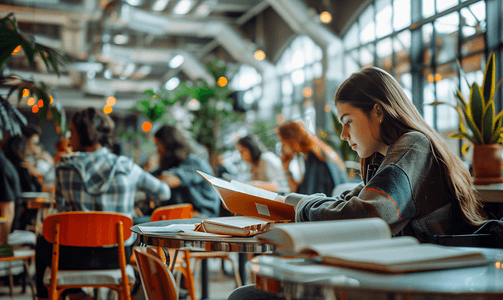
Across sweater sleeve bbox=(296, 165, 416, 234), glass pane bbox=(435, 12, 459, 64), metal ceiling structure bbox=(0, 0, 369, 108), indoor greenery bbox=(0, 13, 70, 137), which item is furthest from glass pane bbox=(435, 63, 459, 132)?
sweater sleeve bbox=(296, 165, 416, 234)

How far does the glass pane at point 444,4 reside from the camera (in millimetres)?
6850

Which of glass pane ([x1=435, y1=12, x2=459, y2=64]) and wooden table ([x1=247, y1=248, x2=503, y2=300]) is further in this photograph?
glass pane ([x1=435, y1=12, x2=459, y2=64])

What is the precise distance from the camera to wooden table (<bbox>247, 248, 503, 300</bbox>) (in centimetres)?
60

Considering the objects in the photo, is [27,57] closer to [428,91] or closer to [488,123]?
[488,123]

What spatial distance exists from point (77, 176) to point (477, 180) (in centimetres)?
198

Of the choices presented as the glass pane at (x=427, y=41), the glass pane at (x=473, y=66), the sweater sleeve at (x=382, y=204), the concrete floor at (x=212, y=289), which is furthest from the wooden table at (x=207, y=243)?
the glass pane at (x=427, y=41)

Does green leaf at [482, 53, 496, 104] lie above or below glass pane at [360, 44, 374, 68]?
below

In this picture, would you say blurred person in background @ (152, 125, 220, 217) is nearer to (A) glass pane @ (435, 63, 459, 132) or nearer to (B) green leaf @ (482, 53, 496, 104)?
(B) green leaf @ (482, 53, 496, 104)

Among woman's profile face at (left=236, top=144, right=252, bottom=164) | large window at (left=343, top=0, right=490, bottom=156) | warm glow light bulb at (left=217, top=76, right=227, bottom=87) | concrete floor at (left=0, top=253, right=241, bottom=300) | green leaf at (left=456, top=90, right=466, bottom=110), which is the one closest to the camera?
green leaf at (left=456, top=90, right=466, bottom=110)

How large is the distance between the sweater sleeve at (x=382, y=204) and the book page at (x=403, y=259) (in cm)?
30

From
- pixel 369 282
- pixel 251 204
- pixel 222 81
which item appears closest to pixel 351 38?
pixel 222 81

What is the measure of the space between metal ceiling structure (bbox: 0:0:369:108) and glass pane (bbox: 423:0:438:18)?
5.42 feet

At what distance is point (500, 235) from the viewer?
1120 millimetres

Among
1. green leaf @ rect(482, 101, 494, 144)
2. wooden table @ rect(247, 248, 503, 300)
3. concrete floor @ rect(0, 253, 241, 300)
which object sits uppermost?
green leaf @ rect(482, 101, 494, 144)
